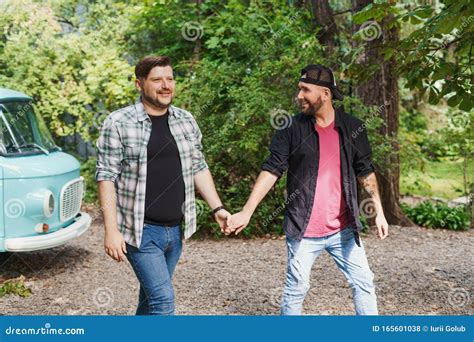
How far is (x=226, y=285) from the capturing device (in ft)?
20.2

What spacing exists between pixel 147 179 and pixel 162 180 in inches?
2.9

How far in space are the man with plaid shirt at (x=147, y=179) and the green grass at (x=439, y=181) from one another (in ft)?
24.8

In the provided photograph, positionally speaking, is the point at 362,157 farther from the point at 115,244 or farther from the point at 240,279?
the point at 240,279

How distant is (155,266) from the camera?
3.39m

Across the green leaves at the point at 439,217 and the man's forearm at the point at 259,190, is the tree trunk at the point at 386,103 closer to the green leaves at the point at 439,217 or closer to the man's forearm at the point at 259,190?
the green leaves at the point at 439,217

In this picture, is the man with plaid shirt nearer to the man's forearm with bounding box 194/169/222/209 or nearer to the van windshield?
the man's forearm with bounding box 194/169/222/209

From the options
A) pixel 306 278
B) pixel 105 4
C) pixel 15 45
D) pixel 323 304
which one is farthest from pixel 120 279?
pixel 105 4

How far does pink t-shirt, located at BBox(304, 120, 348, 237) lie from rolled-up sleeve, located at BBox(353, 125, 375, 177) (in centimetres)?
16

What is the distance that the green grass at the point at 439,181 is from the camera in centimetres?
1130

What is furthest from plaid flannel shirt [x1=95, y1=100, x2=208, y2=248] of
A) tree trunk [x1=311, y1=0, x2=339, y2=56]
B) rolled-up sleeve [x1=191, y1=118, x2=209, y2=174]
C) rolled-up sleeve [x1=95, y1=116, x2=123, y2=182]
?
tree trunk [x1=311, y1=0, x2=339, y2=56]

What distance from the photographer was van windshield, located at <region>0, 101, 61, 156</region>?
639 centimetres

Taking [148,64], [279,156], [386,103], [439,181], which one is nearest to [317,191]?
[279,156]

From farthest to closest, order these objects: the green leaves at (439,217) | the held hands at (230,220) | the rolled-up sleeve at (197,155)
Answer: the green leaves at (439,217), the held hands at (230,220), the rolled-up sleeve at (197,155)

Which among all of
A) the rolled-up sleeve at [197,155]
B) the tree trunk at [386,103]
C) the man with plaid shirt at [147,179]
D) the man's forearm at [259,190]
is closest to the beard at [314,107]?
the man's forearm at [259,190]
